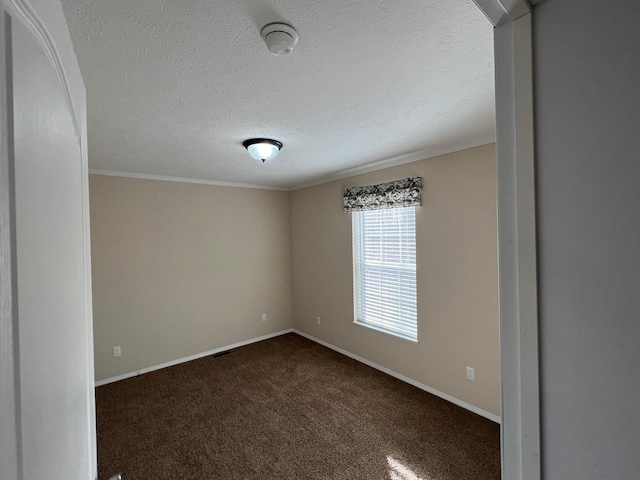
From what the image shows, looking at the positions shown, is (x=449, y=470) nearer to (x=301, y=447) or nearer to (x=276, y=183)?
(x=301, y=447)

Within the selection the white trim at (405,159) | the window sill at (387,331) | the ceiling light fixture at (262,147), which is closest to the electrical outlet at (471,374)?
the window sill at (387,331)

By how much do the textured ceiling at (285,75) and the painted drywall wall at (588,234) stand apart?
601 mm

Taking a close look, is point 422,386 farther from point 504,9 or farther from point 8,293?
point 8,293

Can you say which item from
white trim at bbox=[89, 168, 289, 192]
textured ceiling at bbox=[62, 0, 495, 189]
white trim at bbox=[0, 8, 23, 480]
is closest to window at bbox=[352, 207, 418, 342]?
textured ceiling at bbox=[62, 0, 495, 189]

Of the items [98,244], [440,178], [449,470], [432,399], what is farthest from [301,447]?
[98,244]

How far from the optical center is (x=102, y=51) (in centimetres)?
121

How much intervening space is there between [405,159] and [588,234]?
2.58 meters

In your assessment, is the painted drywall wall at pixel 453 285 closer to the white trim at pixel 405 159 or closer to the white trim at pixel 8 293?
the white trim at pixel 405 159

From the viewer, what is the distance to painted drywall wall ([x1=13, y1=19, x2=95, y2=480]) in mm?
345

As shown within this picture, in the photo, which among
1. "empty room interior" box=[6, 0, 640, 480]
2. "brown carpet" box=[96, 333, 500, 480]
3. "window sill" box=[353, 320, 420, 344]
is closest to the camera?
"empty room interior" box=[6, 0, 640, 480]

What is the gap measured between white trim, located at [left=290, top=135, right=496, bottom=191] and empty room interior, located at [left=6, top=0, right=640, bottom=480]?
28mm

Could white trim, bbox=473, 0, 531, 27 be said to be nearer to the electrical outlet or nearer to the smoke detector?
the smoke detector

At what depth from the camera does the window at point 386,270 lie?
310 centimetres

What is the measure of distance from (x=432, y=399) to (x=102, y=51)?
11.2ft
